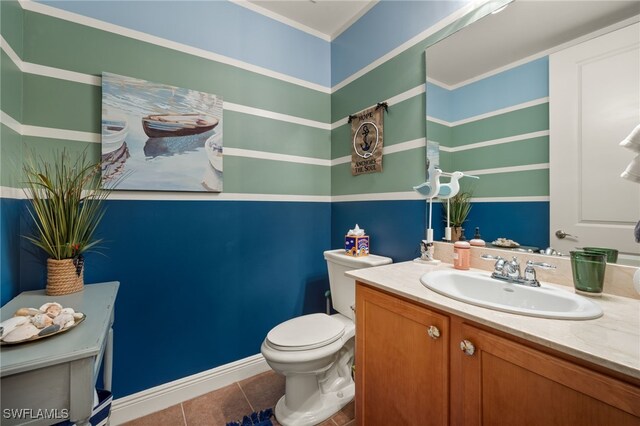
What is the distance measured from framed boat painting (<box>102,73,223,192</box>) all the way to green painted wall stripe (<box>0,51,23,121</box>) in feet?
0.97

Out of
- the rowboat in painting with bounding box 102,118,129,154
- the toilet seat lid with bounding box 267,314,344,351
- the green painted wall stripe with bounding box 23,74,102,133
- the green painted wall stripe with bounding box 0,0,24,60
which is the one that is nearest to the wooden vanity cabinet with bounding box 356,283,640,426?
the toilet seat lid with bounding box 267,314,344,351

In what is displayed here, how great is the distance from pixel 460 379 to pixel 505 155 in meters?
0.96

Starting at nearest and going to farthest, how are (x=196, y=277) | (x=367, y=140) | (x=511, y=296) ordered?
(x=511, y=296)
(x=196, y=277)
(x=367, y=140)

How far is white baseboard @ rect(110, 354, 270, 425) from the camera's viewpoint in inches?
53.4

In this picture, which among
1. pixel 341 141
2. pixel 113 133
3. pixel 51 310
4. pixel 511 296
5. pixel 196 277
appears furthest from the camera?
pixel 341 141

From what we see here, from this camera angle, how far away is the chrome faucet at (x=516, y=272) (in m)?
0.93

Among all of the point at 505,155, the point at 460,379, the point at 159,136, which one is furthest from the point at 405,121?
the point at 159,136

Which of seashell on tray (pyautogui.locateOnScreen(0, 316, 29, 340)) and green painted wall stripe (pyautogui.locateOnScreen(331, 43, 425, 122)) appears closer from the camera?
seashell on tray (pyautogui.locateOnScreen(0, 316, 29, 340))

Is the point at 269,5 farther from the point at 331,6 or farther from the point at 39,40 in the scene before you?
the point at 39,40

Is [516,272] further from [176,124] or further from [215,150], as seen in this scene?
[176,124]

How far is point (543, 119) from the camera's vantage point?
3.36 feet

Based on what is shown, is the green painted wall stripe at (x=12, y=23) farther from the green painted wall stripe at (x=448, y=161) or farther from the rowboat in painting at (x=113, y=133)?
the green painted wall stripe at (x=448, y=161)

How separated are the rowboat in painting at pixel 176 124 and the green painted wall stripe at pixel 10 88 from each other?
466 millimetres

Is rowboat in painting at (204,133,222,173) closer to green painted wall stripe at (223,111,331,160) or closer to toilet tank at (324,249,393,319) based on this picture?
green painted wall stripe at (223,111,331,160)
